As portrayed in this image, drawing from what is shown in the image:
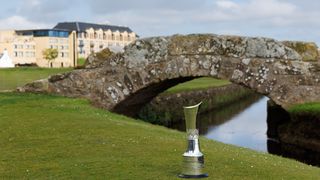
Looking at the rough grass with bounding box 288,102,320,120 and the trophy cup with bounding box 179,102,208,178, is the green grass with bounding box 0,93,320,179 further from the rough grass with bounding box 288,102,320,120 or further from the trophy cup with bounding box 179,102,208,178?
the rough grass with bounding box 288,102,320,120

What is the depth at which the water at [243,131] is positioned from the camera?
25.6m

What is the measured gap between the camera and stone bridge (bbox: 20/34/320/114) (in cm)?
2198

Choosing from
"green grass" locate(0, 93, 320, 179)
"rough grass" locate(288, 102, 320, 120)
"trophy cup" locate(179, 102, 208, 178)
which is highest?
"trophy cup" locate(179, 102, 208, 178)

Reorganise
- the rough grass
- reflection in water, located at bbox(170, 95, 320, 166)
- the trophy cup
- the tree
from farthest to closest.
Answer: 1. the tree
2. reflection in water, located at bbox(170, 95, 320, 166)
3. the rough grass
4. the trophy cup

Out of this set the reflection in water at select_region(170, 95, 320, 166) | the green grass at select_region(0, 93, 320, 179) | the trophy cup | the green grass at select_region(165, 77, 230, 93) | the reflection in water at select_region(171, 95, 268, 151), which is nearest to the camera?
the trophy cup

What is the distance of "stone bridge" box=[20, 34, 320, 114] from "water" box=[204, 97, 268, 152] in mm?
2682

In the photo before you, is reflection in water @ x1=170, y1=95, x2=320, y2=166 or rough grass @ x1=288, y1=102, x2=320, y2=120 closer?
rough grass @ x1=288, y1=102, x2=320, y2=120

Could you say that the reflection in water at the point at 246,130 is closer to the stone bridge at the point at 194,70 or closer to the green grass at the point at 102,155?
the stone bridge at the point at 194,70

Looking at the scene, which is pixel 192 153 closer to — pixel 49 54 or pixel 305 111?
pixel 305 111

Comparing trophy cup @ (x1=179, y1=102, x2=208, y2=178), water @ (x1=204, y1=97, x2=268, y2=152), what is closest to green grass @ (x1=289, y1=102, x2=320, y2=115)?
water @ (x1=204, y1=97, x2=268, y2=152)

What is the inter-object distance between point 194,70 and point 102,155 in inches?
474

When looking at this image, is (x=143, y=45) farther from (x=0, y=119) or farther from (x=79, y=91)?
(x=0, y=119)

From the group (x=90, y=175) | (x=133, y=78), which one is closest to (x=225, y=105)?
(x=133, y=78)

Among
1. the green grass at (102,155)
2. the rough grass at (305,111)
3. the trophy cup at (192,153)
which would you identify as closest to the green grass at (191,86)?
the rough grass at (305,111)
